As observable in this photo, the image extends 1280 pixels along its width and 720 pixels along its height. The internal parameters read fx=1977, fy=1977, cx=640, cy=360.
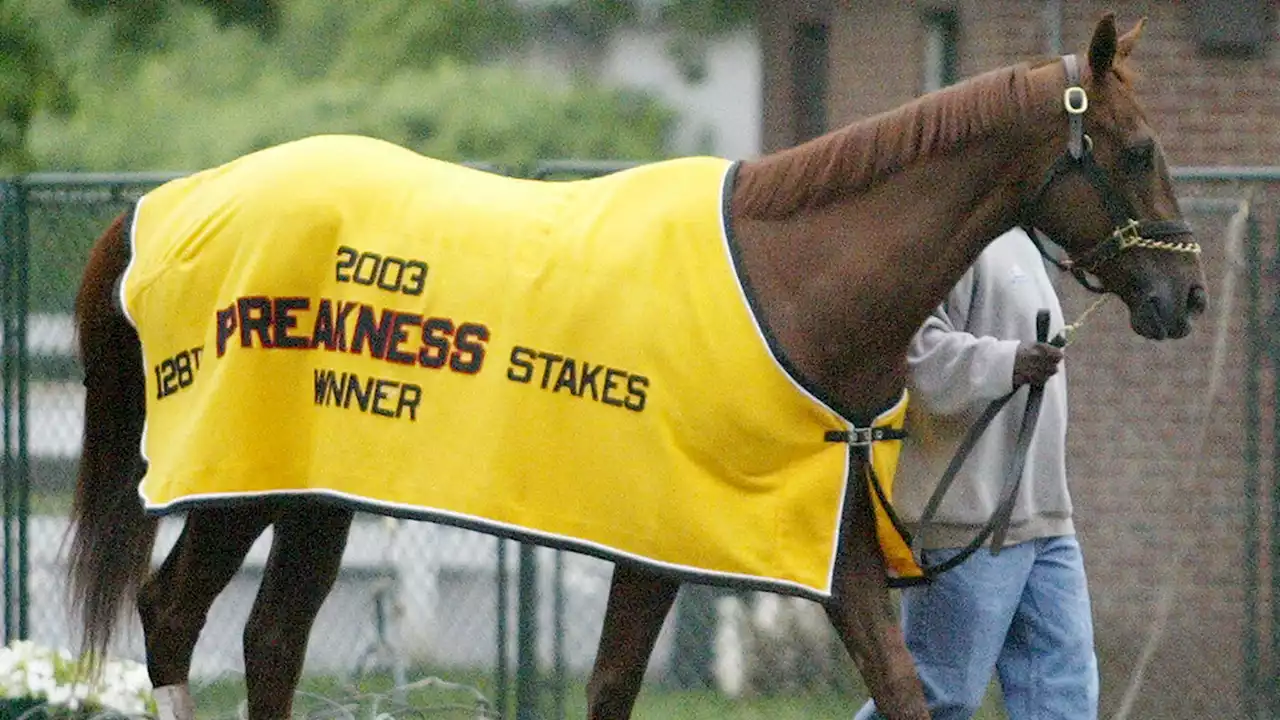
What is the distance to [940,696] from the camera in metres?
4.20

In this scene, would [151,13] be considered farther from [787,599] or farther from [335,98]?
[335,98]

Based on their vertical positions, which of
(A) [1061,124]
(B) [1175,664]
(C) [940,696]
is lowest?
(B) [1175,664]

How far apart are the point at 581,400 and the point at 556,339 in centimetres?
14

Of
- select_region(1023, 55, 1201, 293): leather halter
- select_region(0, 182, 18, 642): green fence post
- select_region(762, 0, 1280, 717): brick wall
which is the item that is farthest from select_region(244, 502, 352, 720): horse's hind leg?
select_region(762, 0, 1280, 717): brick wall

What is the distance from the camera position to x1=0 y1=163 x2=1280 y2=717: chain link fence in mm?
5973

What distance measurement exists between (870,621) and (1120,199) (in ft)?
3.13

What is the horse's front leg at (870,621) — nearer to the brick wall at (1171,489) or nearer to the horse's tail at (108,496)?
the horse's tail at (108,496)

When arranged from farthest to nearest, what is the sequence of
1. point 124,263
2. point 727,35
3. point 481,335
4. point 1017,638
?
point 727,35 → point 124,263 → point 1017,638 → point 481,335

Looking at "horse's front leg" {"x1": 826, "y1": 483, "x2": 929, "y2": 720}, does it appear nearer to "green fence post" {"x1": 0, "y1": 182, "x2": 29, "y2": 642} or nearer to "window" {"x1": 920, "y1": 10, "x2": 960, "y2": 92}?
"green fence post" {"x1": 0, "y1": 182, "x2": 29, "y2": 642}

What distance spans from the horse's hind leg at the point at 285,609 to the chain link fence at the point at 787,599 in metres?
1.41

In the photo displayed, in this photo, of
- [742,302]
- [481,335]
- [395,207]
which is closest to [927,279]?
[742,302]

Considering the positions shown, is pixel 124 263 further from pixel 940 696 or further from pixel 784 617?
pixel 784 617

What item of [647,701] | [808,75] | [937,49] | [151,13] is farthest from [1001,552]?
[808,75]

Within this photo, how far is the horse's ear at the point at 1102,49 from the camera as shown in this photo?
12.2 ft
